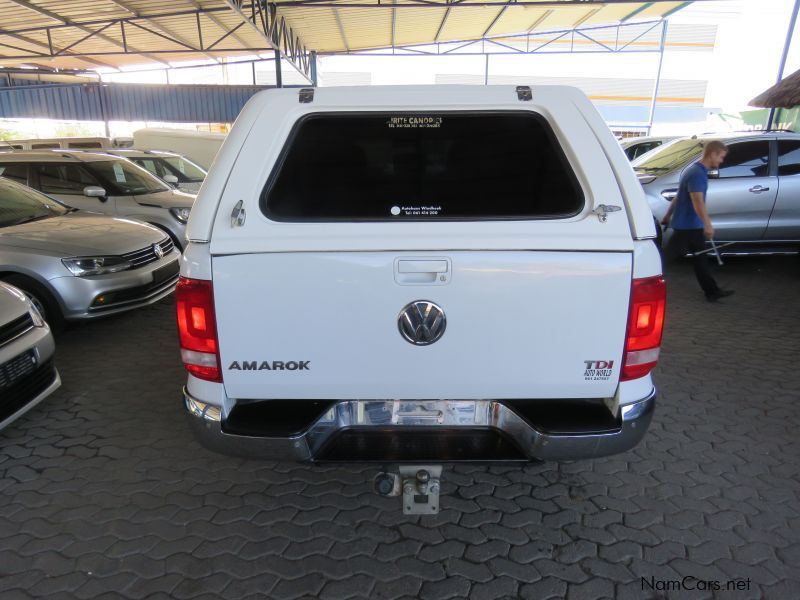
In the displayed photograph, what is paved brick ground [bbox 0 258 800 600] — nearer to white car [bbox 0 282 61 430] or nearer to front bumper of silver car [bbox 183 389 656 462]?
white car [bbox 0 282 61 430]

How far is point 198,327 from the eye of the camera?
6.56 ft

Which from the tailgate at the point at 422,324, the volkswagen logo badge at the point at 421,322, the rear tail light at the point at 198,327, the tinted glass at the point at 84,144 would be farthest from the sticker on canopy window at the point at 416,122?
the tinted glass at the point at 84,144

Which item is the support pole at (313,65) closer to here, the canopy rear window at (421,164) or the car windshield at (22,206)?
the car windshield at (22,206)

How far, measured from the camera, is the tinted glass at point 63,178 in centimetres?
706

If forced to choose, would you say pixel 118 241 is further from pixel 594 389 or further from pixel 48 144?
pixel 48 144

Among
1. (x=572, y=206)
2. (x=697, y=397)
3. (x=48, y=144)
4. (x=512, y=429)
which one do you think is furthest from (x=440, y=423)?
(x=48, y=144)

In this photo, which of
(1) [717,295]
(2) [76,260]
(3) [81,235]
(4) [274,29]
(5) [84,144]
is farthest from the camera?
(5) [84,144]

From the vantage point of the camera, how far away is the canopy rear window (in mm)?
2148

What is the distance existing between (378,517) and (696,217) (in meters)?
5.08

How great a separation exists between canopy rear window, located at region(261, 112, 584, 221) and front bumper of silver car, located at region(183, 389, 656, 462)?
81 centimetres

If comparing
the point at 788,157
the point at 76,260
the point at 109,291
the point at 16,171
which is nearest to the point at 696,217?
the point at 788,157

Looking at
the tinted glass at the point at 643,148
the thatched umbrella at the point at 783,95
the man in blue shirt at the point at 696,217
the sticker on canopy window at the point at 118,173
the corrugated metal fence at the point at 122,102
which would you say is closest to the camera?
the man in blue shirt at the point at 696,217

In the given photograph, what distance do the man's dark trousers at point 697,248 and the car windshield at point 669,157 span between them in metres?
1.91

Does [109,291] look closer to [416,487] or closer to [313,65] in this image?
[416,487]
